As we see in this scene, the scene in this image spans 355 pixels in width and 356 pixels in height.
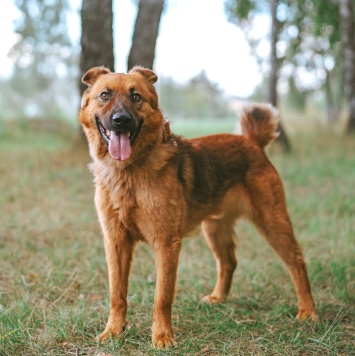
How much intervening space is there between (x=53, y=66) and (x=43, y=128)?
24391mm

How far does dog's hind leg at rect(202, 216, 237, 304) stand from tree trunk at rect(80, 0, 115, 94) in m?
4.12

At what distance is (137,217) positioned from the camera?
3.29m

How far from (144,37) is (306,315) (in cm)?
448

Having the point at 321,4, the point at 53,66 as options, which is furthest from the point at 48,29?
the point at 321,4

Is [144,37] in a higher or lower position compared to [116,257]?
higher

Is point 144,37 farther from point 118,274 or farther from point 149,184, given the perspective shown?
point 118,274

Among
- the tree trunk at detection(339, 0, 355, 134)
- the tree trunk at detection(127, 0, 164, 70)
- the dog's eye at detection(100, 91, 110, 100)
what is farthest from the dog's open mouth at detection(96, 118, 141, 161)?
the tree trunk at detection(339, 0, 355, 134)

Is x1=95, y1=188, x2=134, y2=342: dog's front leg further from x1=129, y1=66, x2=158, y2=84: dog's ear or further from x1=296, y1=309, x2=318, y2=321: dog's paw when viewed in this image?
x1=296, y1=309, x2=318, y2=321: dog's paw

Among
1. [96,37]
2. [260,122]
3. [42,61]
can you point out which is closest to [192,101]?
[42,61]

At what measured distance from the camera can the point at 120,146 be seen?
3.24 metres

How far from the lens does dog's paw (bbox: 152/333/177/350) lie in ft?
10.4

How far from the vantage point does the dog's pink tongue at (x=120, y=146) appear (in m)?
3.23

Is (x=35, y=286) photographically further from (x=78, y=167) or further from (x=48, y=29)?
(x=48, y=29)

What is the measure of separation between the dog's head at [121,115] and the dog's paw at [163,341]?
1237mm
